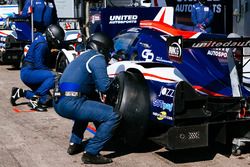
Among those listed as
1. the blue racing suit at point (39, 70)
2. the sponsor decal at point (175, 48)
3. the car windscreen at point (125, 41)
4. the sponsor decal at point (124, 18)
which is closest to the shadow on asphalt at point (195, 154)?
the sponsor decal at point (175, 48)

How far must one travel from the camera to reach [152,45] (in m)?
6.77

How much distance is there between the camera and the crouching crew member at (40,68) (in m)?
8.51

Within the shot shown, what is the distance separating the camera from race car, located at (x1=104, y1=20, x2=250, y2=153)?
529cm

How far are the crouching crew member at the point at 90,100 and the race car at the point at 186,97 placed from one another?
0.20 meters

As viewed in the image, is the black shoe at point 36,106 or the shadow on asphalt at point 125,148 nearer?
the shadow on asphalt at point 125,148

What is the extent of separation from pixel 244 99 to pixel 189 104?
0.68 meters

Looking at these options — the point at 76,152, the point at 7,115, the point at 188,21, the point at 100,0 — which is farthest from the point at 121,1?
the point at 76,152

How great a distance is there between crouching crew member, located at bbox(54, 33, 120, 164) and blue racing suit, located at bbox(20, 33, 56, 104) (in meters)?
2.93

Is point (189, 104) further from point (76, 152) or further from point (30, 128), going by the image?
point (30, 128)

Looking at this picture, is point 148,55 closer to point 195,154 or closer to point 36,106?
point 195,154

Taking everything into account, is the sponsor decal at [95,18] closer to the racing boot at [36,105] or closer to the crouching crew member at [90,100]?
the racing boot at [36,105]

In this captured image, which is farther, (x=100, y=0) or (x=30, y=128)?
(x=100, y=0)

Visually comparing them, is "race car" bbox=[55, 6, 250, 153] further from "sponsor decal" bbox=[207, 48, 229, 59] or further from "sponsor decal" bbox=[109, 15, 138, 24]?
"sponsor decal" bbox=[109, 15, 138, 24]

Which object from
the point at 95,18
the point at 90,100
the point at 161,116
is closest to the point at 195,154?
the point at 161,116
